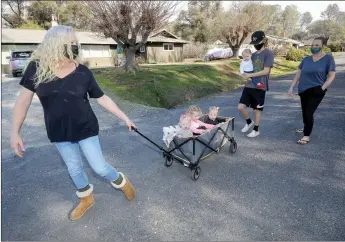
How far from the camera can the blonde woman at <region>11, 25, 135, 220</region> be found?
271 centimetres

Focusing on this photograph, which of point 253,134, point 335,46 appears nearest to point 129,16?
point 253,134

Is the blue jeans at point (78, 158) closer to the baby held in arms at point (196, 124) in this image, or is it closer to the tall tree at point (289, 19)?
the baby held in arms at point (196, 124)

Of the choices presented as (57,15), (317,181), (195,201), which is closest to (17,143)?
(195,201)

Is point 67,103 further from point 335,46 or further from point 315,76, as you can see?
point 335,46

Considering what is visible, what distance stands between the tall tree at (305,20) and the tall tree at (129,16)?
107 meters

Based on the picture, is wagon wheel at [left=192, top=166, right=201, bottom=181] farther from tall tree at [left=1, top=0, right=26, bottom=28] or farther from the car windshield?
tall tree at [left=1, top=0, right=26, bottom=28]

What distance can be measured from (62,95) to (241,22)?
31.0 meters

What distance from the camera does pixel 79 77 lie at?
286cm

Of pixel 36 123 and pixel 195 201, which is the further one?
pixel 36 123

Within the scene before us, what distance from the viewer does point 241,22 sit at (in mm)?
30422

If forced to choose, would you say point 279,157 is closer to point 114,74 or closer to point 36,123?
point 36,123

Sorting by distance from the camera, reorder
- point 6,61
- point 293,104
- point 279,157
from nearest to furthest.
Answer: point 279,157
point 293,104
point 6,61

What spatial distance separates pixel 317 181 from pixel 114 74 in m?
13.9

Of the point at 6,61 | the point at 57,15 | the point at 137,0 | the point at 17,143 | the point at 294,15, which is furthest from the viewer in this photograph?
the point at 294,15
